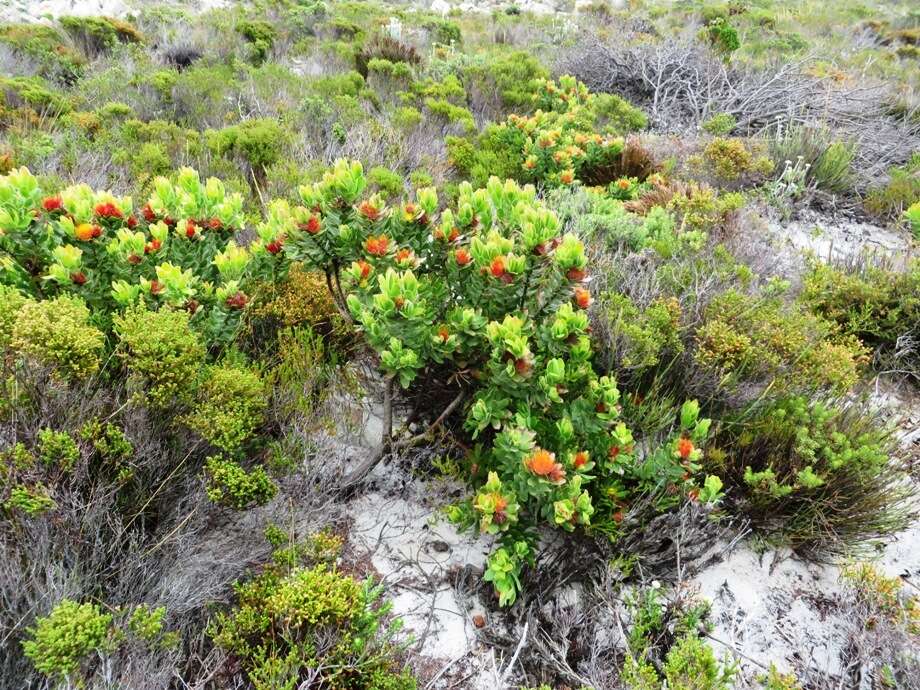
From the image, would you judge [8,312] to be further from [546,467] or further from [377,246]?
[546,467]

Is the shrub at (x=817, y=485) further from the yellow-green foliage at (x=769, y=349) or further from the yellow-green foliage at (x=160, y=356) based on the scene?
the yellow-green foliage at (x=160, y=356)

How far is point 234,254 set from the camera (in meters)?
2.44

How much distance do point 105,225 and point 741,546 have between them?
10.6 ft

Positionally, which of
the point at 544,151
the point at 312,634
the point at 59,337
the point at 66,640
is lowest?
the point at 312,634

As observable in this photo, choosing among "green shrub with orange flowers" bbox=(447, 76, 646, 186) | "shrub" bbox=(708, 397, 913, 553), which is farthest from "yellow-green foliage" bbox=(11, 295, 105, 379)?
"green shrub with orange flowers" bbox=(447, 76, 646, 186)

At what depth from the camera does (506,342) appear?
2012 mm

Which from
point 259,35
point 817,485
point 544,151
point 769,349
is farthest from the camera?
point 259,35

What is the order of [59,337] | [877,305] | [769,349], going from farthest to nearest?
[877,305] < [769,349] < [59,337]

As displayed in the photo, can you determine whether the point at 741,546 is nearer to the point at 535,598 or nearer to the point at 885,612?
the point at 885,612

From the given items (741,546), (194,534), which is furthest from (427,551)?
(741,546)

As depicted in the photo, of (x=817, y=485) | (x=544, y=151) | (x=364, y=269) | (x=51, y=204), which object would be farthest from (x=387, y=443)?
(x=544, y=151)

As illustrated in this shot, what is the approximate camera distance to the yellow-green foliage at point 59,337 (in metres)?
1.93

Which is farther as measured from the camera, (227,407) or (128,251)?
(128,251)

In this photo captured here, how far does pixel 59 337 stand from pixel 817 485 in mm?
3067
